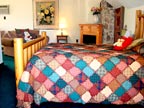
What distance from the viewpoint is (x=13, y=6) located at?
7570 mm

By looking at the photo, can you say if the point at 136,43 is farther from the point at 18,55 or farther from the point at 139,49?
the point at 18,55

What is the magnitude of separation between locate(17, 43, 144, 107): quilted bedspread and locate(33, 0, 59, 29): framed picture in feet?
16.8

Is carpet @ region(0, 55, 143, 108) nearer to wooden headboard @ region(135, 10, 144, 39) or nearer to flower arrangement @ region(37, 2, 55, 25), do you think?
wooden headboard @ region(135, 10, 144, 39)

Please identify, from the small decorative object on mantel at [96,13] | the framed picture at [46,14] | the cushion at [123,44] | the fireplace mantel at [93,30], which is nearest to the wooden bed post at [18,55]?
the cushion at [123,44]

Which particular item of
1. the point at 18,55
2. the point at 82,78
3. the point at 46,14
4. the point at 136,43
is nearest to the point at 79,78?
the point at 82,78

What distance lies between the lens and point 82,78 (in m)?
2.54

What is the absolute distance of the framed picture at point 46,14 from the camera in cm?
742

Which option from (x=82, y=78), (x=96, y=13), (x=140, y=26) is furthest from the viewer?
(x=96, y=13)

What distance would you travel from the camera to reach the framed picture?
7.42 m

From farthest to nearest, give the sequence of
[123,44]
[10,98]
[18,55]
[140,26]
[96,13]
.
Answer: [96,13] < [140,26] < [123,44] < [10,98] < [18,55]

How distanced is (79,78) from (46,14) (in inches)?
212

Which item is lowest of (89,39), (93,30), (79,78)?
(79,78)

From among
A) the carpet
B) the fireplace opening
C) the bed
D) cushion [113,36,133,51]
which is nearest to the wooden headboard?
cushion [113,36,133,51]

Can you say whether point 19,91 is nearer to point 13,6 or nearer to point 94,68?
point 94,68
